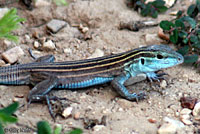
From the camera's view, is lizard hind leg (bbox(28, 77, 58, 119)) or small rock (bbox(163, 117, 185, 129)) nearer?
small rock (bbox(163, 117, 185, 129))

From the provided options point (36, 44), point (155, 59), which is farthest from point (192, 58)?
point (36, 44)

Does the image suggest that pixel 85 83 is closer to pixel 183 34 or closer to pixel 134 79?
pixel 134 79

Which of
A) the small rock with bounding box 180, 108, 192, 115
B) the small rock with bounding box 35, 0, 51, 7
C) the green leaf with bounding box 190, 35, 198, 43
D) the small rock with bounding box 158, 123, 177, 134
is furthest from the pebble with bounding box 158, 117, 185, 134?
the small rock with bounding box 35, 0, 51, 7

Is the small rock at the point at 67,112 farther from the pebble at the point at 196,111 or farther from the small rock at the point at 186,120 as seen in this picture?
the pebble at the point at 196,111

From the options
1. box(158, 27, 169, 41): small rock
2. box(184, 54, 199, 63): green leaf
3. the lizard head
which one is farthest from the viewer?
box(158, 27, 169, 41): small rock

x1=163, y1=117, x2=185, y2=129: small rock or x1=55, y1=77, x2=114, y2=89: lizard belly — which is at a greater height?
x1=55, y1=77, x2=114, y2=89: lizard belly

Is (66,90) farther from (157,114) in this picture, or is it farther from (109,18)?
(109,18)

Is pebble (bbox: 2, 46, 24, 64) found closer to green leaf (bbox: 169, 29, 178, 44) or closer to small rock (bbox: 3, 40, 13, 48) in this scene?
small rock (bbox: 3, 40, 13, 48)
